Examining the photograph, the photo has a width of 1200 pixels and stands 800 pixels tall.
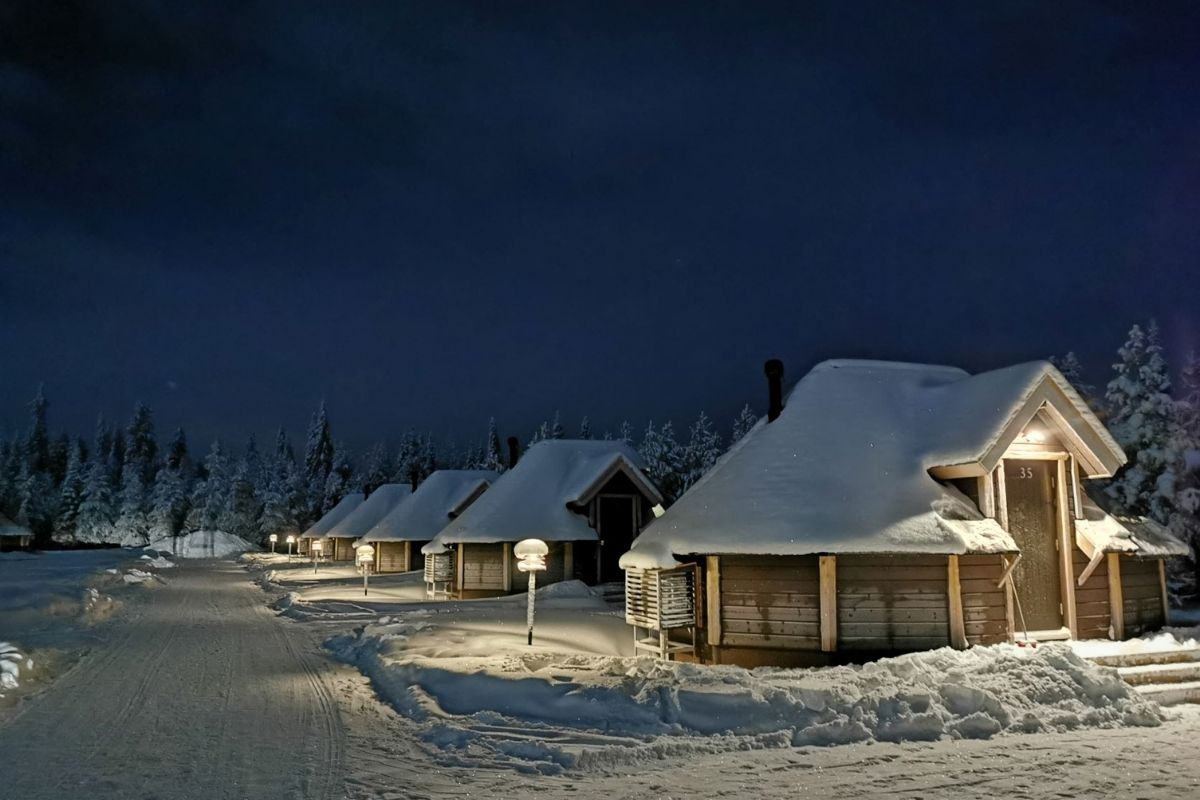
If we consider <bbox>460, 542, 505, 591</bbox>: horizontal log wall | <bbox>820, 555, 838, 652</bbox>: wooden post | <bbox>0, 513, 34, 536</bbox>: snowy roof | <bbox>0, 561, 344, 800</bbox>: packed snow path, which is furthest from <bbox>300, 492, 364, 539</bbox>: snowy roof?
<bbox>820, 555, 838, 652</bbox>: wooden post

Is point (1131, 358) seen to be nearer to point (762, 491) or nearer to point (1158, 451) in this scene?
A: point (1158, 451)

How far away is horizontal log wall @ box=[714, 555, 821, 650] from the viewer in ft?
48.9

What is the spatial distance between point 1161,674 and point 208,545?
103 m

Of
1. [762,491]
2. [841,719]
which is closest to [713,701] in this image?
[841,719]

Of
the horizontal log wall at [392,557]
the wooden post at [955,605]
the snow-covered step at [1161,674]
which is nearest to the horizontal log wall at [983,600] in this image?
the wooden post at [955,605]

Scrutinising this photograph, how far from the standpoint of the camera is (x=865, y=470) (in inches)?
647

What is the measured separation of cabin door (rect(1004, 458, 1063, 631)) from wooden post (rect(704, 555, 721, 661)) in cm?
566

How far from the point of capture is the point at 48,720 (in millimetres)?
10859

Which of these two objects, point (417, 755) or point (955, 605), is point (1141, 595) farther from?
point (417, 755)

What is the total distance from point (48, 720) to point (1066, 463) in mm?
18155

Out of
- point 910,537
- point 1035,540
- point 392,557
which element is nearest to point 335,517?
point 392,557

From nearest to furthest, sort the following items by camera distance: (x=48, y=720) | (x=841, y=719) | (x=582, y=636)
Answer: (x=841, y=719) < (x=48, y=720) < (x=582, y=636)

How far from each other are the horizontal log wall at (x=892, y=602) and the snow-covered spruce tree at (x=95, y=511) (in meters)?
108

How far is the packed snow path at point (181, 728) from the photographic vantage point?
315 inches
